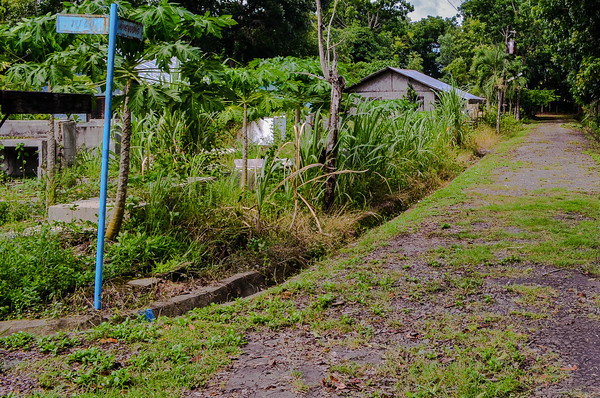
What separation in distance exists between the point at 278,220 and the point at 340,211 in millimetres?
1226

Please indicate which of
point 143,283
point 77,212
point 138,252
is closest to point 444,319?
point 143,283

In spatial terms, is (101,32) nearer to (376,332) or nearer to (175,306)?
(175,306)

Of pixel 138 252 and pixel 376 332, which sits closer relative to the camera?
pixel 376 332

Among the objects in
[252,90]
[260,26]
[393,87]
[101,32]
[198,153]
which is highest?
[260,26]

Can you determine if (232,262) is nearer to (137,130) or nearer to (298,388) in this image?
(298,388)

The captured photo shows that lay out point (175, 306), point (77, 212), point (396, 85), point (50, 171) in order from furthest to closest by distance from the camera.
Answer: point (396, 85) → point (50, 171) → point (77, 212) → point (175, 306)

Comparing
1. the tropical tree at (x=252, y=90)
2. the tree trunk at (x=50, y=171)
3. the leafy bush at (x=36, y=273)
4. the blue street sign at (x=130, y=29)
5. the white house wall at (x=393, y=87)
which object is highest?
the white house wall at (x=393, y=87)

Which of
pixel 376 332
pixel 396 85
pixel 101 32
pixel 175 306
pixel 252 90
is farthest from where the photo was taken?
pixel 396 85

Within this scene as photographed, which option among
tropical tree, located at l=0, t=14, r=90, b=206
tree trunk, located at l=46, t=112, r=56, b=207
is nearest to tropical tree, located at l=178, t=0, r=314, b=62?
tree trunk, located at l=46, t=112, r=56, b=207

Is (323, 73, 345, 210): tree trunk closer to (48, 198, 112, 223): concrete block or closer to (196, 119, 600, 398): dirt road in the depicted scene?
(196, 119, 600, 398): dirt road

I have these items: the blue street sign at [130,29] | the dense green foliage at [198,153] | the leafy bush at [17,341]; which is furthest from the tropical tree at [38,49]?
the leafy bush at [17,341]

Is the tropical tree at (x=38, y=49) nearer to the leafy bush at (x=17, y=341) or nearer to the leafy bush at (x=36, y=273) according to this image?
the leafy bush at (x=36, y=273)

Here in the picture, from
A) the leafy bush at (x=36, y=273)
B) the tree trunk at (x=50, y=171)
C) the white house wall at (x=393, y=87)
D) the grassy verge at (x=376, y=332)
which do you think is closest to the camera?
the grassy verge at (x=376, y=332)

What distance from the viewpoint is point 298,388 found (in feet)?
10.7
